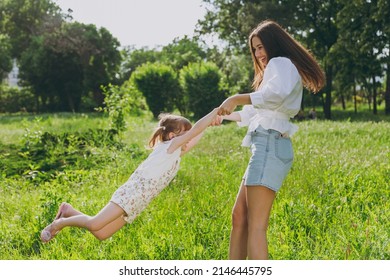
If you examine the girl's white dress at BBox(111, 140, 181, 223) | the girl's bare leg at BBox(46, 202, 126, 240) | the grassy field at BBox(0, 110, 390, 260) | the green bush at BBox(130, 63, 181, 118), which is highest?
the green bush at BBox(130, 63, 181, 118)

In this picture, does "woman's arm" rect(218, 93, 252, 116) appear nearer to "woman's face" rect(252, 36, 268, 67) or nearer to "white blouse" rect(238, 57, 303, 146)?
"white blouse" rect(238, 57, 303, 146)

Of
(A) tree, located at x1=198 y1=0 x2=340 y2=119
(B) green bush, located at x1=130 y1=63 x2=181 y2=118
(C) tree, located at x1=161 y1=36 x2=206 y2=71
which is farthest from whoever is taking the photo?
(C) tree, located at x1=161 y1=36 x2=206 y2=71

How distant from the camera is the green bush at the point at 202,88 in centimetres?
3366

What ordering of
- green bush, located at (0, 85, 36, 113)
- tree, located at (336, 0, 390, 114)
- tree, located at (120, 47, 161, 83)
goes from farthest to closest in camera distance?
tree, located at (120, 47, 161, 83) < green bush, located at (0, 85, 36, 113) < tree, located at (336, 0, 390, 114)

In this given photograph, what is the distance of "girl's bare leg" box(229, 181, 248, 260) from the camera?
3896 mm

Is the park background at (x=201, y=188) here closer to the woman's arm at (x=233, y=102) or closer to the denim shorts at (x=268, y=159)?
the denim shorts at (x=268, y=159)

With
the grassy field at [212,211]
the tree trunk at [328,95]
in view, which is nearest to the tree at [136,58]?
the tree trunk at [328,95]

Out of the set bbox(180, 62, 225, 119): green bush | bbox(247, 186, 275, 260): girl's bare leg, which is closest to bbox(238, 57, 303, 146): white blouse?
bbox(247, 186, 275, 260): girl's bare leg

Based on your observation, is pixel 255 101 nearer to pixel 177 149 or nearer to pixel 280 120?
pixel 280 120

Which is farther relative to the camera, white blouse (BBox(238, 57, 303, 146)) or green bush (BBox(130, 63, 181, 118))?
green bush (BBox(130, 63, 181, 118))

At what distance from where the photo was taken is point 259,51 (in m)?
3.84

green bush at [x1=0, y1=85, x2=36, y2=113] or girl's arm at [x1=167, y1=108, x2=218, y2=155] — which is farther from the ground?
green bush at [x1=0, y1=85, x2=36, y2=113]

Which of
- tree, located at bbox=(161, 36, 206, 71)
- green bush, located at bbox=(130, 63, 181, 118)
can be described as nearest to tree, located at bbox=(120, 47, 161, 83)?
tree, located at bbox=(161, 36, 206, 71)
